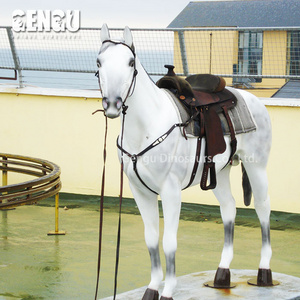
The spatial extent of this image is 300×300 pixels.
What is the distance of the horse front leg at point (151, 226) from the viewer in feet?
16.9

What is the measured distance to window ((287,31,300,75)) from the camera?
938 centimetres

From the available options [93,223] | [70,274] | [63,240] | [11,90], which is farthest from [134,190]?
[11,90]

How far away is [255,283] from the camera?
19.5 feet

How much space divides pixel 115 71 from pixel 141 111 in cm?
50

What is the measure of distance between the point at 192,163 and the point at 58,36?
6017 millimetres

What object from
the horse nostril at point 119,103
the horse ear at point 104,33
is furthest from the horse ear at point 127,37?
the horse nostril at point 119,103

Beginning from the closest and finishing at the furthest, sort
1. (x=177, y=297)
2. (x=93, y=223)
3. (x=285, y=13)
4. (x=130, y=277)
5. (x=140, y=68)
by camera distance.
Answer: (x=140, y=68), (x=177, y=297), (x=130, y=277), (x=93, y=223), (x=285, y=13)

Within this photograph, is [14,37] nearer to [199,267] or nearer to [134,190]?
[199,267]

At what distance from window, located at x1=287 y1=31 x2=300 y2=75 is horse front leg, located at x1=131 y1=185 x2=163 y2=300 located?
477cm

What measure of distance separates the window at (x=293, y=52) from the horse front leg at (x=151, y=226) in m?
4.77

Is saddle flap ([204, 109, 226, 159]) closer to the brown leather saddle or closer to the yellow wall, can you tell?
the brown leather saddle

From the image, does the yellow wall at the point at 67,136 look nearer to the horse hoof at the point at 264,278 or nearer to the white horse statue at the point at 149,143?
the horse hoof at the point at 264,278

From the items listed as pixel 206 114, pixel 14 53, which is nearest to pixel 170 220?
pixel 206 114

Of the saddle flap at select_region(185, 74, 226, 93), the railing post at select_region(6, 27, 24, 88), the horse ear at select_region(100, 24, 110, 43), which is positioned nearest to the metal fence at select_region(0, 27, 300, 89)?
the railing post at select_region(6, 27, 24, 88)
